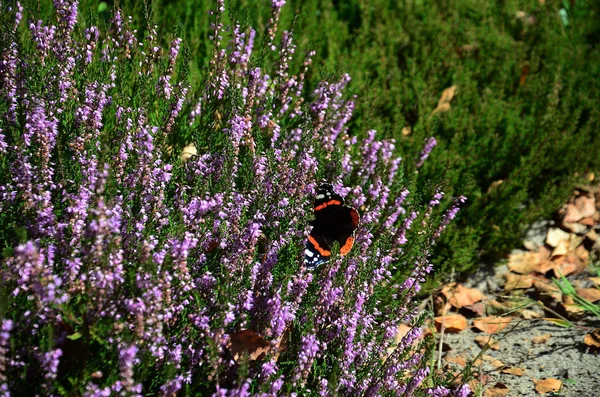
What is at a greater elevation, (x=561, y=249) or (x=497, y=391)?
(x=561, y=249)

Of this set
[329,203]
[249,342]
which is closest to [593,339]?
[329,203]

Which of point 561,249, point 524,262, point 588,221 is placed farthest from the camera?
point 588,221

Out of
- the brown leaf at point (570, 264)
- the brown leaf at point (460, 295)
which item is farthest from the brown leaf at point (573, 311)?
the brown leaf at point (460, 295)

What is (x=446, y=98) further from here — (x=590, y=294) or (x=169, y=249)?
(x=169, y=249)

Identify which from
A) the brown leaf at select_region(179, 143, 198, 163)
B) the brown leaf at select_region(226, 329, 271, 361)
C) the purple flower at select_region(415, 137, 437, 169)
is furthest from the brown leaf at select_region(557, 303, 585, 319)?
the brown leaf at select_region(179, 143, 198, 163)

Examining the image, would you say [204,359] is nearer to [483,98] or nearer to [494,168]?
[494,168]
